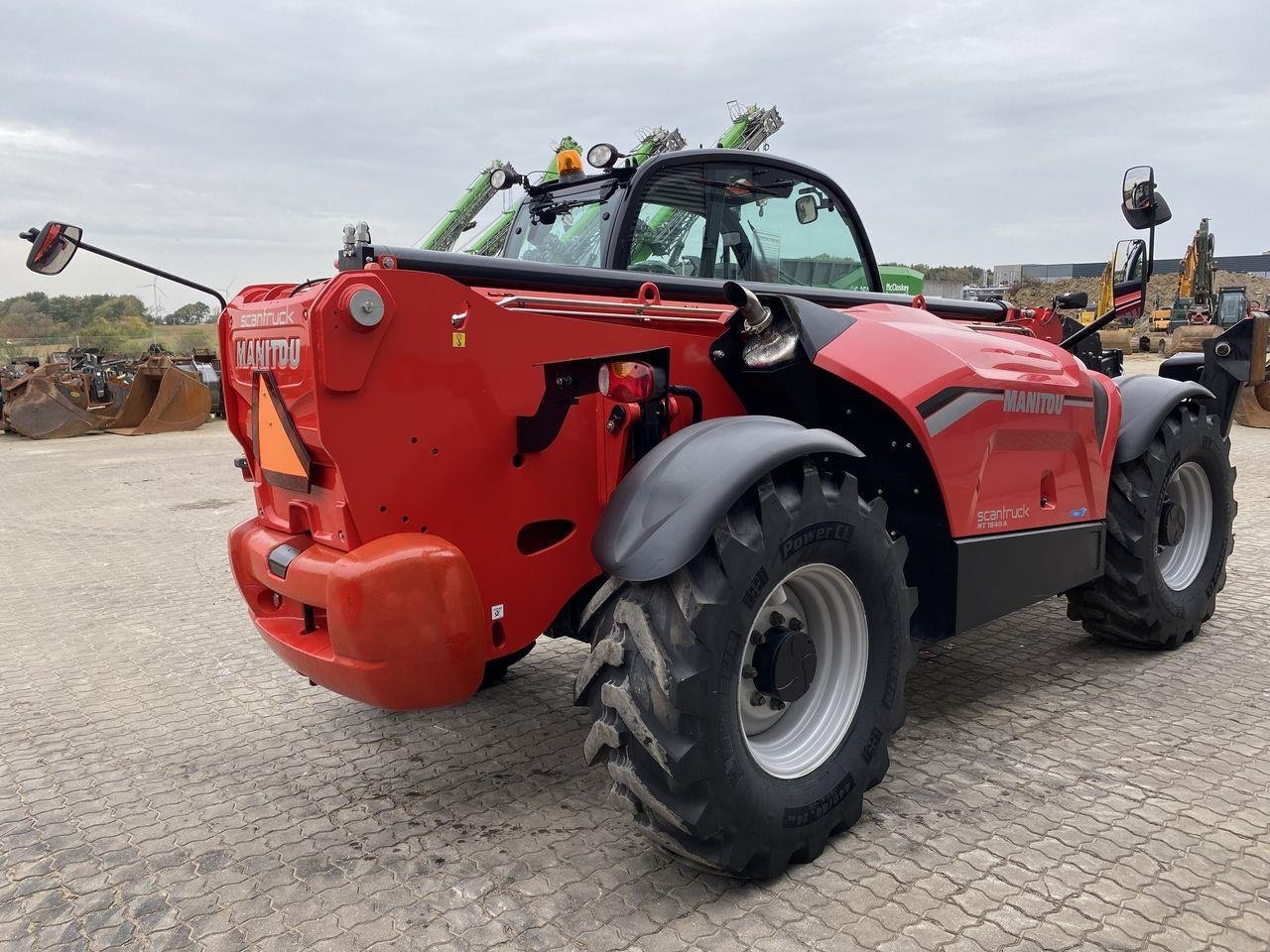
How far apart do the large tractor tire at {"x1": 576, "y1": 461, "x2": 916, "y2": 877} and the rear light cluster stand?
0.48 m

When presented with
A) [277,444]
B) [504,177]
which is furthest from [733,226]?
[277,444]

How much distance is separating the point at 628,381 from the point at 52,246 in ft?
6.17

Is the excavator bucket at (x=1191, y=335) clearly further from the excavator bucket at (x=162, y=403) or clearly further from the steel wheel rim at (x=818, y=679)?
the steel wheel rim at (x=818, y=679)

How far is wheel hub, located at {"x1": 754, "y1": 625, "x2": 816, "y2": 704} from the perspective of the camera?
277 cm

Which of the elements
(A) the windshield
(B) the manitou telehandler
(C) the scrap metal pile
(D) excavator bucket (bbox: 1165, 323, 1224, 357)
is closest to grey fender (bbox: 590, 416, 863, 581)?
(B) the manitou telehandler

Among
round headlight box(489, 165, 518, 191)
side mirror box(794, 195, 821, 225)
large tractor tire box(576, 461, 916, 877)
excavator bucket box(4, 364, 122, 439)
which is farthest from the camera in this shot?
excavator bucket box(4, 364, 122, 439)

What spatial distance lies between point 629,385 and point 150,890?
78.2 inches

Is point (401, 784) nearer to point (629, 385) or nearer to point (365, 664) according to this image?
point (365, 664)

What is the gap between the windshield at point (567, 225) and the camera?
4098mm

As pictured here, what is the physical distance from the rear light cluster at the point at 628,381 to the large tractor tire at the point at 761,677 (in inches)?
18.7

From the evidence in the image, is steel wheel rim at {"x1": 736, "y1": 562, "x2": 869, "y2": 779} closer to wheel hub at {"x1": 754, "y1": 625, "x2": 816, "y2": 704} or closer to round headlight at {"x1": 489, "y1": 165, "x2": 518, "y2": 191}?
wheel hub at {"x1": 754, "y1": 625, "x2": 816, "y2": 704}

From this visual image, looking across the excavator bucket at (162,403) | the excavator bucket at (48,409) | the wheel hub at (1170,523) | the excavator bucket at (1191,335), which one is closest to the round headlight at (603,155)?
the wheel hub at (1170,523)

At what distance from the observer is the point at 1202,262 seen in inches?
1299

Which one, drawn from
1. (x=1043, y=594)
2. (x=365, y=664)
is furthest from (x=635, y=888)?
(x=1043, y=594)
